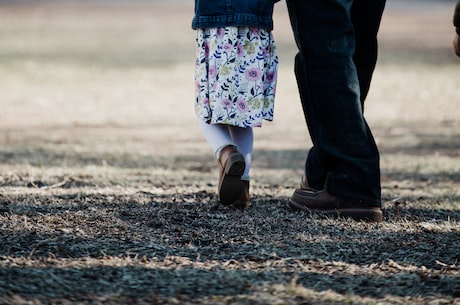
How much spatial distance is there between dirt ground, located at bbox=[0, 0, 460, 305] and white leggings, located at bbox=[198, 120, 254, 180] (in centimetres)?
27

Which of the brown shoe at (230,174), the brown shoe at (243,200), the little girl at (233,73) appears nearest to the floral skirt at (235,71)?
the little girl at (233,73)

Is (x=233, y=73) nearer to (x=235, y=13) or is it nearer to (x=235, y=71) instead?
(x=235, y=71)

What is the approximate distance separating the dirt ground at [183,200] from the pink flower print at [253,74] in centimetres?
64

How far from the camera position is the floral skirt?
430 cm

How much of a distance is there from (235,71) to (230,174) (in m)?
0.49

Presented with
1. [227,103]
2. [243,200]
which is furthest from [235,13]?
[243,200]

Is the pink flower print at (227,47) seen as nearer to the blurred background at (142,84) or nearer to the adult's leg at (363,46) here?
the adult's leg at (363,46)

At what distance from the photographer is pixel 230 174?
4277 millimetres

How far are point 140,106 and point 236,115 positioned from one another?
23.2ft

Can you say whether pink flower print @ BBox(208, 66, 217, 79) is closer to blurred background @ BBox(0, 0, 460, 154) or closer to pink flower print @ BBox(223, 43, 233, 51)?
pink flower print @ BBox(223, 43, 233, 51)

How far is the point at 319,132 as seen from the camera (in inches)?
167

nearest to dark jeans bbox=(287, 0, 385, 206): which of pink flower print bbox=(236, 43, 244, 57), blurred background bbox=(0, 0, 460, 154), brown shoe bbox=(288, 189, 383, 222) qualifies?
brown shoe bbox=(288, 189, 383, 222)

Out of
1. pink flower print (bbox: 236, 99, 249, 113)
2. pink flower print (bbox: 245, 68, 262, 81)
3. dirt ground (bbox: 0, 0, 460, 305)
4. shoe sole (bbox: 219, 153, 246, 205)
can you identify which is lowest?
dirt ground (bbox: 0, 0, 460, 305)

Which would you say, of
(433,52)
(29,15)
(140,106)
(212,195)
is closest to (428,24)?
(433,52)
